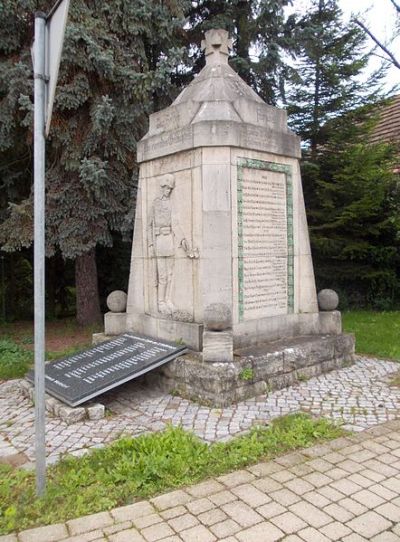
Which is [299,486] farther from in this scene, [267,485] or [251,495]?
[251,495]

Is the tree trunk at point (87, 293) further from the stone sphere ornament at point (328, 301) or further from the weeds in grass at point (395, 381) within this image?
the weeds in grass at point (395, 381)

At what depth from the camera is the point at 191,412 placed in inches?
176

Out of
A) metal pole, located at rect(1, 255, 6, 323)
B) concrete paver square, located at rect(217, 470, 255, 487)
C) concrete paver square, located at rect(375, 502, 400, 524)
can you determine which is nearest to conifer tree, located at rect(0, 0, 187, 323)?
metal pole, located at rect(1, 255, 6, 323)

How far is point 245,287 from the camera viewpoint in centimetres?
550

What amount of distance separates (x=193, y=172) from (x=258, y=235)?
110cm

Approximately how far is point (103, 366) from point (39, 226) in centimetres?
263

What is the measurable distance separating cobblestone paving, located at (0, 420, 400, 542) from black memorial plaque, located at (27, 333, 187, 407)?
72.0 inches

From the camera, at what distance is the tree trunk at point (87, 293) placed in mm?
10633

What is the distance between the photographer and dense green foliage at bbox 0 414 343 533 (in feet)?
8.95

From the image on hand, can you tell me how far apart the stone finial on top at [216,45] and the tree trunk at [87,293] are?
18.8ft

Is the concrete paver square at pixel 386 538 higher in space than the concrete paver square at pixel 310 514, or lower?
lower

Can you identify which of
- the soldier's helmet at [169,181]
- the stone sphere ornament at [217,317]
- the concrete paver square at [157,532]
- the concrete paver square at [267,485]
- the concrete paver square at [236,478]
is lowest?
the concrete paver square at [157,532]

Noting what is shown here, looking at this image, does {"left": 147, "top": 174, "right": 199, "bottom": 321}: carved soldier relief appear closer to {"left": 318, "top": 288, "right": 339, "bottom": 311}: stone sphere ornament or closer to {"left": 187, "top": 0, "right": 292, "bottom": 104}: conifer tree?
{"left": 318, "top": 288, "right": 339, "bottom": 311}: stone sphere ornament

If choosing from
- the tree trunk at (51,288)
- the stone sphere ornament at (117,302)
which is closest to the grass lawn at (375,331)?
the stone sphere ornament at (117,302)
